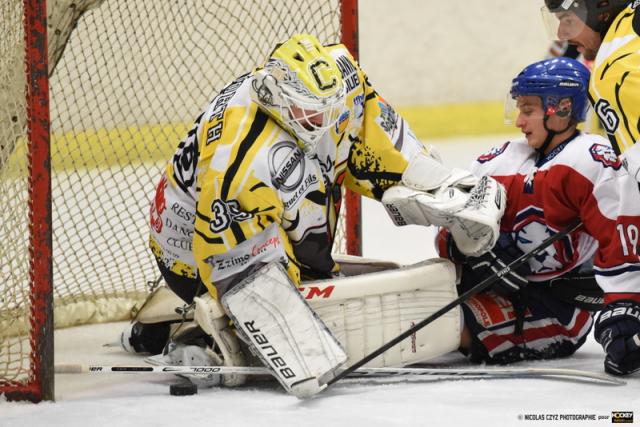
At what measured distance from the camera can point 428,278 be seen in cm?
271

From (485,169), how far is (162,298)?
839 mm

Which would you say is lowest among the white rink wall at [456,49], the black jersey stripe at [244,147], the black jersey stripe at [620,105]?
the black jersey stripe at [244,147]

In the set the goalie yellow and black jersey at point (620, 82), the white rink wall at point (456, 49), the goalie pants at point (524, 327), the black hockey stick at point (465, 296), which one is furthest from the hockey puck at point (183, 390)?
the white rink wall at point (456, 49)

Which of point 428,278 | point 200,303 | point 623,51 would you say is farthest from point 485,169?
point 200,303

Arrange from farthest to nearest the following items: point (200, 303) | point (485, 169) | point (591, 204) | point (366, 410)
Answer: point (485, 169) < point (591, 204) < point (200, 303) < point (366, 410)

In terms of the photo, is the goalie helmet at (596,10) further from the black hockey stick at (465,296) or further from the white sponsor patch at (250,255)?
the white sponsor patch at (250,255)

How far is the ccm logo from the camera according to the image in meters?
2.57

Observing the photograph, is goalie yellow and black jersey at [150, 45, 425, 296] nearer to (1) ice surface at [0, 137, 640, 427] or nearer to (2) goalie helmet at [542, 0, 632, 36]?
(1) ice surface at [0, 137, 640, 427]

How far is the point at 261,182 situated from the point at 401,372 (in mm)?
517

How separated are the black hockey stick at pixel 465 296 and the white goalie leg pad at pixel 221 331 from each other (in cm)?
21

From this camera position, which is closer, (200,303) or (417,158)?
(200,303)

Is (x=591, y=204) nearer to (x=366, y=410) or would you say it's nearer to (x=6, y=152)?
(x=366, y=410)

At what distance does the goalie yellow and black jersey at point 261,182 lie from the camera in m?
2.46

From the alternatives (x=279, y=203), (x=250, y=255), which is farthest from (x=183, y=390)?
(x=279, y=203)
